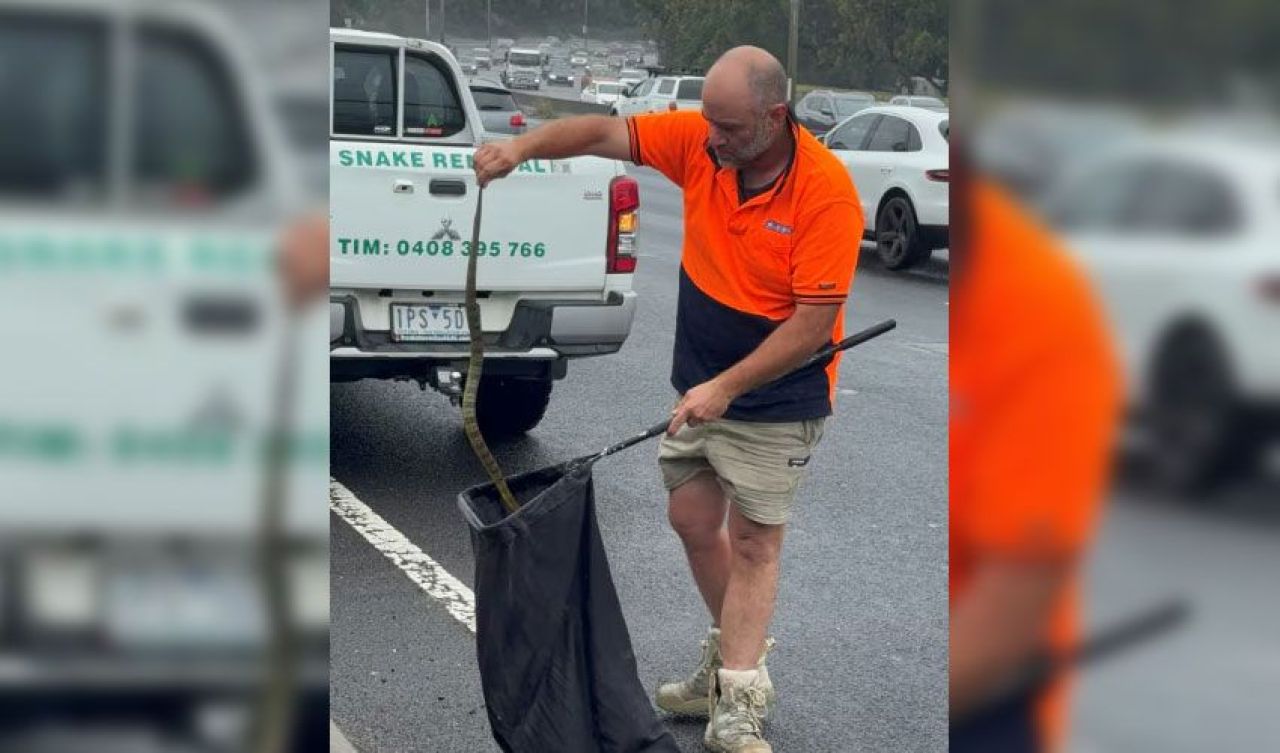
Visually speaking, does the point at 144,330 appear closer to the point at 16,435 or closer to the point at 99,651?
the point at 16,435

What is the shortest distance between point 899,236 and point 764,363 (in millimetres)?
12861

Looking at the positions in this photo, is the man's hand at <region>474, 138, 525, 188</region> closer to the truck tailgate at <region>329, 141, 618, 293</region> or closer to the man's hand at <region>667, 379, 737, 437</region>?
the man's hand at <region>667, 379, 737, 437</region>

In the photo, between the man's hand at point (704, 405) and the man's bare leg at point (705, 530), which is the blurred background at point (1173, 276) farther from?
the man's bare leg at point (705, 530)

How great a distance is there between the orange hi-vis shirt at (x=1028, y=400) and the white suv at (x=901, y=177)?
1482 centimetres

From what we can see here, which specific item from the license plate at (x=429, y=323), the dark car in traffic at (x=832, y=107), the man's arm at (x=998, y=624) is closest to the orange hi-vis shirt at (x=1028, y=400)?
the man's arm at (x=998, y=624)

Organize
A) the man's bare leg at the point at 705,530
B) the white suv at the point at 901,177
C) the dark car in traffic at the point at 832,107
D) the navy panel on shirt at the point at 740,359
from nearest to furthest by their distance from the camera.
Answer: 1. the navy panel on shirt at the point at 740,359
2. the man's bare leg at the point at 705,530
3. the white suv at the point at 901,177
4. the dark car in traffic at the point at 832,107

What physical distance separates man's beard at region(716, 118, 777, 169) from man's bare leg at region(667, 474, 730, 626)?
0.89 meters

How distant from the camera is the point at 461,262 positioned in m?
6.66

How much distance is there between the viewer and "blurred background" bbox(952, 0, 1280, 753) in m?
0.85

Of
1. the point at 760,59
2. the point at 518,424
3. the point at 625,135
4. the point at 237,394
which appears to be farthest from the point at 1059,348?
the point at 518,424

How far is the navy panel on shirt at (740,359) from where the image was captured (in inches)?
158

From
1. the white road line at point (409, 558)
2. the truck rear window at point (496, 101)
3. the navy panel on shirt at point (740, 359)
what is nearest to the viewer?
the navy panel on shirt at point (740, 359)

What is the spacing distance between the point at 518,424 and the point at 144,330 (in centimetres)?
699

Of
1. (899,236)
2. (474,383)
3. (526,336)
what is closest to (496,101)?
(899,236)
